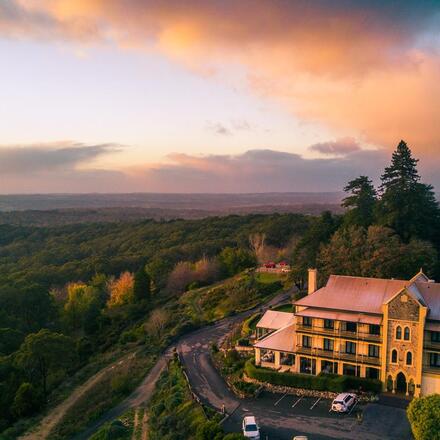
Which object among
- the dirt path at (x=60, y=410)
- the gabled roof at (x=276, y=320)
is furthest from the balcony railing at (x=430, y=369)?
the dirt path at (x=60, y=410)

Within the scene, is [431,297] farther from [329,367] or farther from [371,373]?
[329,367]

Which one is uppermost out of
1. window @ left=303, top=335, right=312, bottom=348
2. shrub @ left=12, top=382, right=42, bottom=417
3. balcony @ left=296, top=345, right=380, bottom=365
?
window @ left=303, top=335, right=312, bottom=348

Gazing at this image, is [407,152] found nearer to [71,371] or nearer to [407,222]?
[407,222]

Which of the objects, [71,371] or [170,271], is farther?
[170,271]

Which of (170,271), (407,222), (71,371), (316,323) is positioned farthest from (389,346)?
(170,271)

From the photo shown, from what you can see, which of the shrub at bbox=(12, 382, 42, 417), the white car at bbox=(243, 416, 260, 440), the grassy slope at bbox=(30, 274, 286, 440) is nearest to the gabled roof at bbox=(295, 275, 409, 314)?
the white car at bbox=(243, 416, 260, 440)

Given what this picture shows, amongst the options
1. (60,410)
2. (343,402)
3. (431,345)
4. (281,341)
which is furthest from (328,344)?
(60,410)

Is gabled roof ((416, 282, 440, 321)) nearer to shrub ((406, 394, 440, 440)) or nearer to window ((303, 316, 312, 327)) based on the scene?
window ((303, 316, 312, 327))
